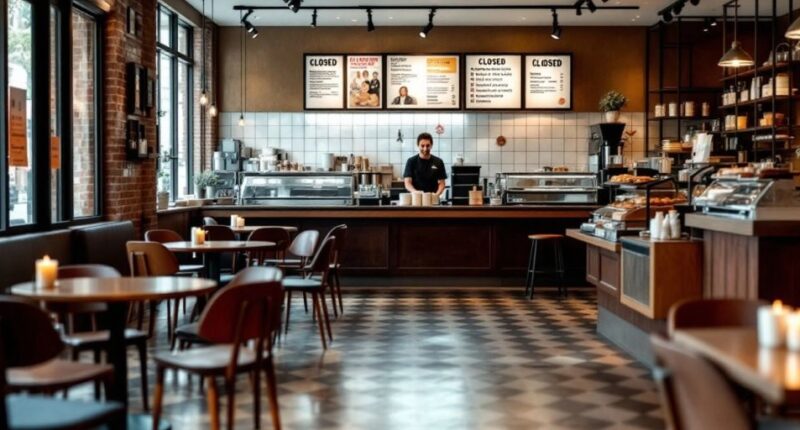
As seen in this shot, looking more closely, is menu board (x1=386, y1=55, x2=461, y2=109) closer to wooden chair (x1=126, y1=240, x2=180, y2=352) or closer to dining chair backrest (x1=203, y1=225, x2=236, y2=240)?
dining chair backrest (x1=203, y1=225, x2=236, y2=240)

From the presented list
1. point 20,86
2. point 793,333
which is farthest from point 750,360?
point 20,86

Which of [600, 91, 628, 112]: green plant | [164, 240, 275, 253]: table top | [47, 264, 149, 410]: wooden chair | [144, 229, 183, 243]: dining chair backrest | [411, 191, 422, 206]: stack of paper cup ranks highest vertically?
[600, 91, 628, 112]: green plant

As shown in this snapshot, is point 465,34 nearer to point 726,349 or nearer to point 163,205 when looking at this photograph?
point 163,205

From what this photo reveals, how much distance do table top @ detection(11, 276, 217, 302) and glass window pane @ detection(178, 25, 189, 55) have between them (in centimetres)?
774

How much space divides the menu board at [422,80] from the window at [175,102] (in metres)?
2.61

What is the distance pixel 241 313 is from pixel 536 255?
20.1 feet

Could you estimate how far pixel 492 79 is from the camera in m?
12.5

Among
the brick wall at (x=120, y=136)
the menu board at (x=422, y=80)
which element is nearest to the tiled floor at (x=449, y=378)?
the brick wall at (x=120, y=136)

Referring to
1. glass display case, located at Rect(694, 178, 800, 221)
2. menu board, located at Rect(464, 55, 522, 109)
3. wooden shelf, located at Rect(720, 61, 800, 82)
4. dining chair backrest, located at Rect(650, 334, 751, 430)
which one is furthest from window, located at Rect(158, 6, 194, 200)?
dining chair backrest, located at Rect(650, 334, 751, 430)

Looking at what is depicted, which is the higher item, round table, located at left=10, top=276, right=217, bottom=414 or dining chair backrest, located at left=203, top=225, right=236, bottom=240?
dining chair backrest, located at left=203, top=225, right=236, bottom=240

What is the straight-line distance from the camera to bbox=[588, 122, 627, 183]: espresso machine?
11773 millimetres

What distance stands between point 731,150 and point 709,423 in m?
10.1

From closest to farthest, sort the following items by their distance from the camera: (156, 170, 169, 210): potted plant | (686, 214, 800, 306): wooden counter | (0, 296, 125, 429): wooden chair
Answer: (0, 296, 125, 429): wooden chair, (686, 214, 800, 306): wooden counter, (156, 170, 169, 210): potted plant

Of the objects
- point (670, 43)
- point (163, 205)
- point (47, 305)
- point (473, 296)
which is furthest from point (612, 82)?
point (47, 305)
